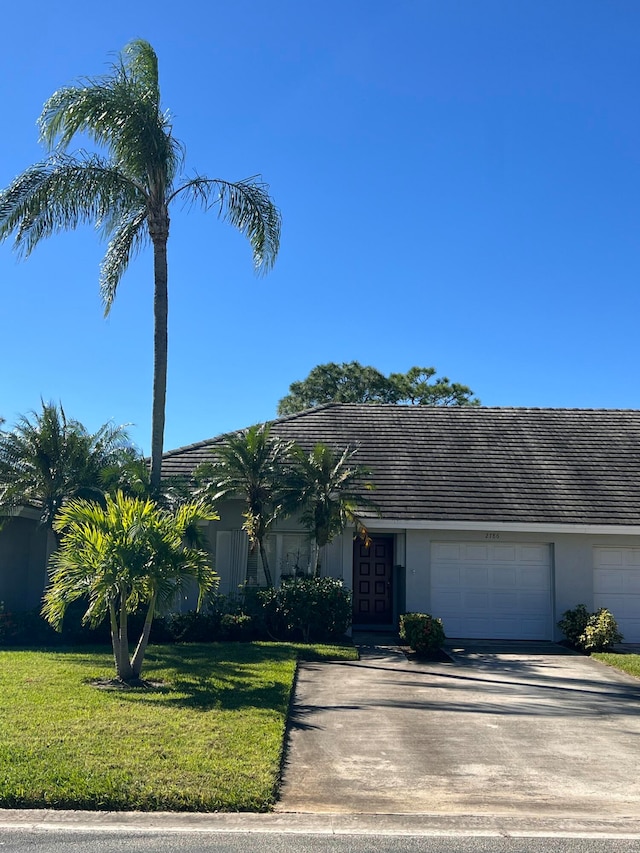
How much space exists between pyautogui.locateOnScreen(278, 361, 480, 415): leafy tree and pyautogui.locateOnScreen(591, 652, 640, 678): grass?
1067 inches

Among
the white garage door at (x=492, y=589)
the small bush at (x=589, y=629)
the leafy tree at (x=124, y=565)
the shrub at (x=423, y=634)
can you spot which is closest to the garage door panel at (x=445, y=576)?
the white garage door at (x=492, y=589)

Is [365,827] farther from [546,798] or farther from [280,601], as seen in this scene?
[280,601]

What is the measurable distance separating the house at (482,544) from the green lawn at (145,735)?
5414mm

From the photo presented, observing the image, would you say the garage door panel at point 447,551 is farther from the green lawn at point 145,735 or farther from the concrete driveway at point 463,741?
the green lawn at point 145,735

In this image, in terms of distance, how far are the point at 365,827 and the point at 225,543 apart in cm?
1210

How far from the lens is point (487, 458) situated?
19.6 m

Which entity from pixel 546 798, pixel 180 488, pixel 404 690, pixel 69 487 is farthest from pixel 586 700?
pixel 69 487

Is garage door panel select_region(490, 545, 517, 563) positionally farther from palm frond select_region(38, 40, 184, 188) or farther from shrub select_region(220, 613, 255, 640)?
palm frond select_region(38, 40, 184, 188)

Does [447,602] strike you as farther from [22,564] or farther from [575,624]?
[22,564]

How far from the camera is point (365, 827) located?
236 inches

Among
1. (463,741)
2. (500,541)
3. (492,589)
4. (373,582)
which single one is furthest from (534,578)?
(463,741)

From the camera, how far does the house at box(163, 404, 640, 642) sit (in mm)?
17062

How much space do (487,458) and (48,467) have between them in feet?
33.8

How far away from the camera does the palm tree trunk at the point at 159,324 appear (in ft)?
54.5
